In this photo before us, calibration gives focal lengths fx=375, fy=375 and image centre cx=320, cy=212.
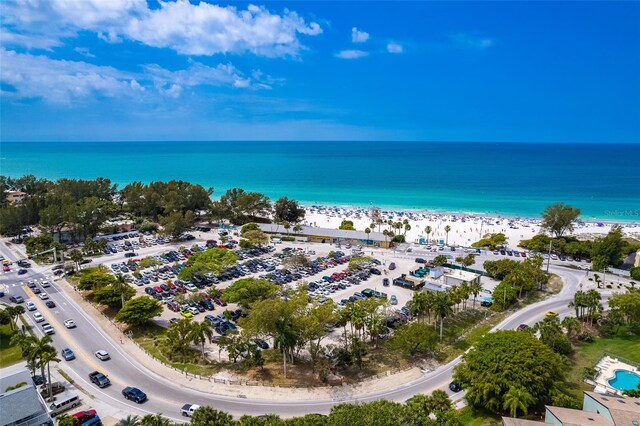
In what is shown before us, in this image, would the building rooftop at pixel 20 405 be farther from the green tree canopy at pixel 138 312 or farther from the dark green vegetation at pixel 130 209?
the dark green vegetation at pixel 130 209

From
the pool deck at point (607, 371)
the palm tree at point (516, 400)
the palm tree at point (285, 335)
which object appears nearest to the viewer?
the palm tree at point (516, 400)

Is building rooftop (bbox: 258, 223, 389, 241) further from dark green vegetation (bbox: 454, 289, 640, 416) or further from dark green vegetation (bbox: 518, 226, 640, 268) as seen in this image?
dark green vegetation (bbox: 454, 289, 640, 416)

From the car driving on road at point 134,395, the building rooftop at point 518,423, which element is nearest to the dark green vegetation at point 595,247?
the building rooftop at point 518,423

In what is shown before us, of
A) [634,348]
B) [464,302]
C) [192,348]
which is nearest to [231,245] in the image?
[192,348]

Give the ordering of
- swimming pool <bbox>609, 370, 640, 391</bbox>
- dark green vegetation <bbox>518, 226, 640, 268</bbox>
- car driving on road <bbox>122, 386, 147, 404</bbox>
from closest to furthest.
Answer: car driving on road <bbox>122, 386, 147, 404</bbox> < swimming pool <bbox>609, 370, 640, 391</bbox> < dark green vegetation <bbox>518, 226, 640, 268</bbox>

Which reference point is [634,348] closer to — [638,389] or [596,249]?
[638,389]

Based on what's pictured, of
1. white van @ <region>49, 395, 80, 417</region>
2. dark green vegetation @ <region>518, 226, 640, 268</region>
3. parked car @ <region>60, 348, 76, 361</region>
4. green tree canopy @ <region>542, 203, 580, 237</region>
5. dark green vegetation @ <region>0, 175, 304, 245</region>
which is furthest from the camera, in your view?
green tree canopy @ <region>542, 203, 580, 237</region>

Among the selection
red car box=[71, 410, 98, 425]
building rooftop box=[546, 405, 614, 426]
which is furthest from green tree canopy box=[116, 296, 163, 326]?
building rooftop box=[546, 405, 614, 426]
